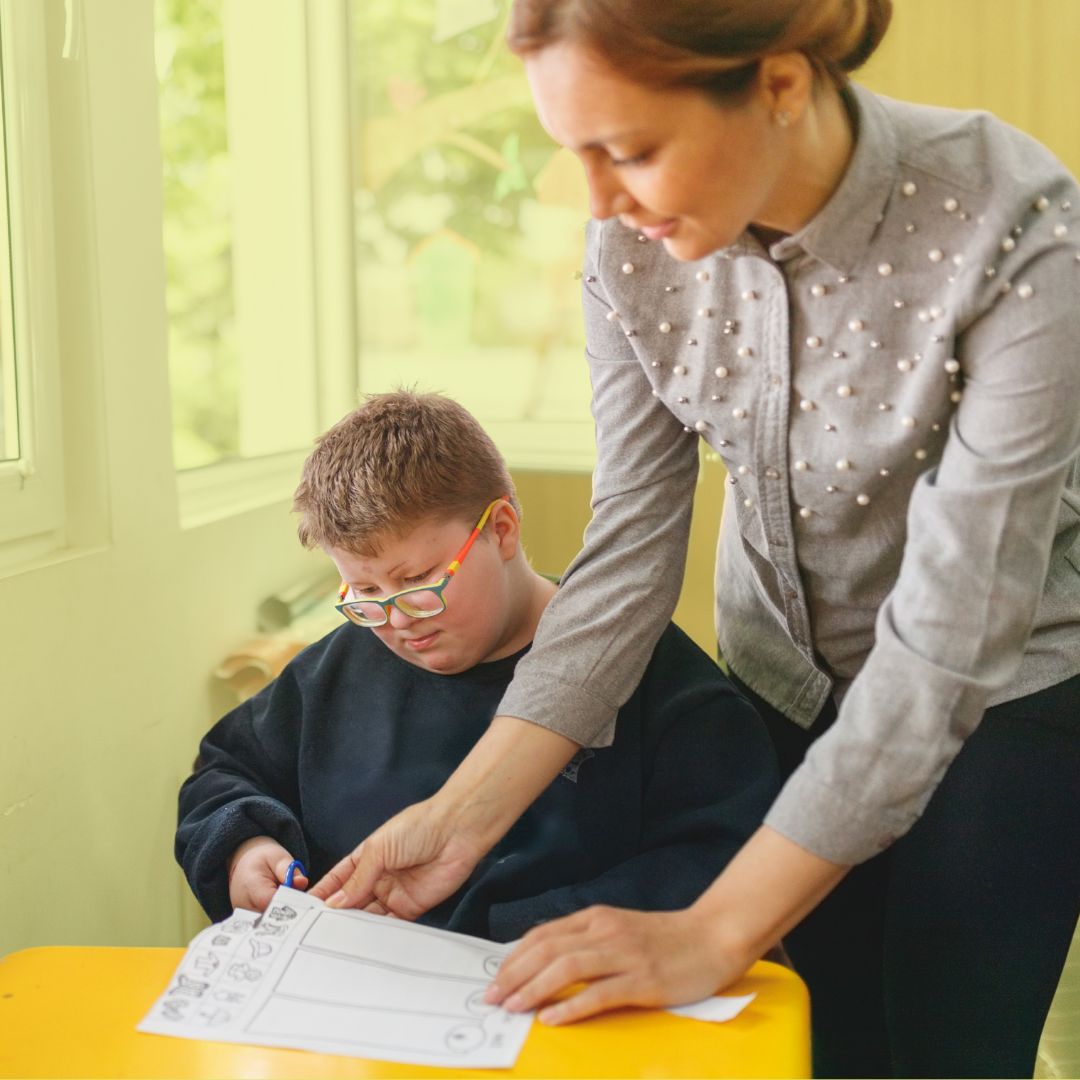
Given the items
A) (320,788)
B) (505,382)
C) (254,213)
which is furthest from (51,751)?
(505,382)

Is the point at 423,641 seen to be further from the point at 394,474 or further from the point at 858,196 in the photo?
the point at 858,196

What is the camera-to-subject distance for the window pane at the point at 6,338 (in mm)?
Result: 1560

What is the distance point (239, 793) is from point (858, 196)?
0.85 meters

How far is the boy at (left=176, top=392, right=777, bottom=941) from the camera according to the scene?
4.12ft

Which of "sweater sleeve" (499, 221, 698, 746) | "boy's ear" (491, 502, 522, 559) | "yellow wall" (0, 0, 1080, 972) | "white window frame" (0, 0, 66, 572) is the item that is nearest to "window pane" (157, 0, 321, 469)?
"yellow wall" (0, 0, 1080, 972)

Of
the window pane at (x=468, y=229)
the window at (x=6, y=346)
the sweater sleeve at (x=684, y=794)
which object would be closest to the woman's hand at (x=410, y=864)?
the sweater sleeve at (x=684, y=794)

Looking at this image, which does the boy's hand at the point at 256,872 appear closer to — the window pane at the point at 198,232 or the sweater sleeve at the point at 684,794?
the sweater sleeve at the point at 684,794

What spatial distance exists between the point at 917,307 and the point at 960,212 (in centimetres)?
7

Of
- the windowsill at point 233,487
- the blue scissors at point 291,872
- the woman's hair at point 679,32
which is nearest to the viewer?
the woman's hair at point 679,32

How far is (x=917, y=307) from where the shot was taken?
96 cm

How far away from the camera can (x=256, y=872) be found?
1242 mm

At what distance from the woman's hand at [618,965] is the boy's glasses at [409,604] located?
470mm

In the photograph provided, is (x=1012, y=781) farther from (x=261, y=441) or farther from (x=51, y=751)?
(x=261, y=441)

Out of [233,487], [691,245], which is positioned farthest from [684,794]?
[233,487]
